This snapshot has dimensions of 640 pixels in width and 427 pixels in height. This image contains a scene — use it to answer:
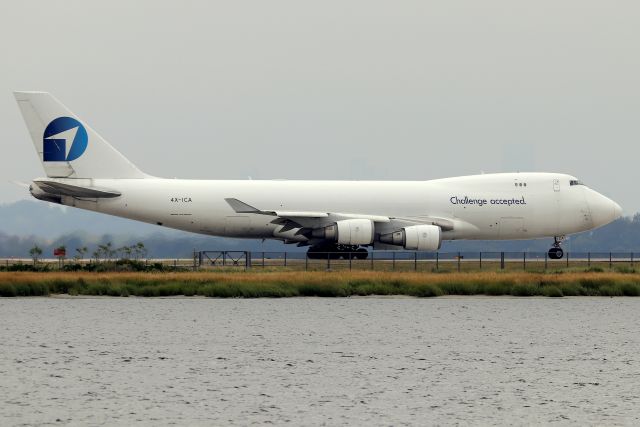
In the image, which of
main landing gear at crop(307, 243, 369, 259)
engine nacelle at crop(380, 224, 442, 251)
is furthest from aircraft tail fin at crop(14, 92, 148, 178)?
engine nacelle at crop(380, 224, 442, 251)

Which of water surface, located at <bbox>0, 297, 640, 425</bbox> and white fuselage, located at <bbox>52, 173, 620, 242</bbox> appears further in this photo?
white fuselage, located at <bbox>52, 173, 620, 242</bbox>

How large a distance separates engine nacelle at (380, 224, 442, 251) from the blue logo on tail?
58.9 feet

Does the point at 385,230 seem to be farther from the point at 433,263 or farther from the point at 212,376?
the point at 212,376

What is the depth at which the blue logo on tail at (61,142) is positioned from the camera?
55969mm

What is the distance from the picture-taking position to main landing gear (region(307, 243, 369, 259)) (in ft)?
181

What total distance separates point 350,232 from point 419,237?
142 inches

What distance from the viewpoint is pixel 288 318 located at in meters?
28.6

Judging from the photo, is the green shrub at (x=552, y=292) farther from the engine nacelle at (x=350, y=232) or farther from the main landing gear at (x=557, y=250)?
the main landing gear at (x=557, y=250)

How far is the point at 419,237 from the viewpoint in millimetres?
53750

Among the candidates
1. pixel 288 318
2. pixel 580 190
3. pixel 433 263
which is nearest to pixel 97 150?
pixel 433 263

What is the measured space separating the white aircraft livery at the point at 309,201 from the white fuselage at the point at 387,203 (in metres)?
0.05

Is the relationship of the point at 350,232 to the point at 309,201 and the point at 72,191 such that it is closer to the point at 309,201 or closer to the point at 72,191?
the point at 309,201

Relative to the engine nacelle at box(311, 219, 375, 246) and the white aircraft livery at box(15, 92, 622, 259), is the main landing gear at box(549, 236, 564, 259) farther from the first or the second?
the engine nacelle at box(311, 219, 375, 246)

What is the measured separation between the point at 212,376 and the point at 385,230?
125 ft
